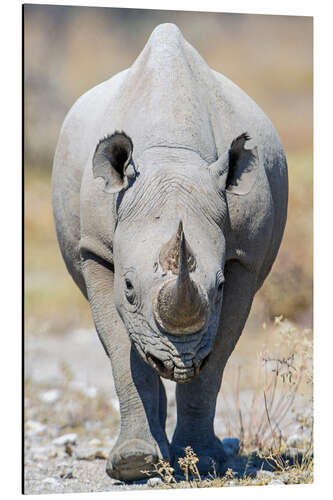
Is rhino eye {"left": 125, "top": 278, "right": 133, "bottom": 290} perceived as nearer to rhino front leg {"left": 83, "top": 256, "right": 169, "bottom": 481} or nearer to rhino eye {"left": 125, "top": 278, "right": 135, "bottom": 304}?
rhino eye {"left": 125, "top": 278, "right": 135, "bottom": 304}

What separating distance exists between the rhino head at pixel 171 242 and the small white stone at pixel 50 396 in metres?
3.52

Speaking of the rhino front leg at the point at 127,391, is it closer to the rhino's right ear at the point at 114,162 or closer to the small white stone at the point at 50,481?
the small white stone at the point at 50,481

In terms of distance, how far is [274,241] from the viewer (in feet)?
22.6

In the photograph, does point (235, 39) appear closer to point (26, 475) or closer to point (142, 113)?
point (142, 113)

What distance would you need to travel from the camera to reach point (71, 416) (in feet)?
28.2

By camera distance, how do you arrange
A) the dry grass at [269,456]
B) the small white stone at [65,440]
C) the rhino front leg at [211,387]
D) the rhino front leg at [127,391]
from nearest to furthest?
the rhino front leg at [127,391], the dry grass at [269,456], the rhino front leg at [211,387], the small white stone at [65,440]

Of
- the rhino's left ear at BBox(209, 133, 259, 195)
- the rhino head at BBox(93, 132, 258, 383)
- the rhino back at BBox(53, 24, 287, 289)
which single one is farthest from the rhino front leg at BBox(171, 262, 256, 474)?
the rhino's left ear at BBox(209, 133, 259, 195)

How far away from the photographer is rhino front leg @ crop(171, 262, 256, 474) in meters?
6.49

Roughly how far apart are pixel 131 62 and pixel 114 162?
7.86 ft

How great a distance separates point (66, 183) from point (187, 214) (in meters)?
1.50

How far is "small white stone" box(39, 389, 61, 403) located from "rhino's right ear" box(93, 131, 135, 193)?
3700 millimetres

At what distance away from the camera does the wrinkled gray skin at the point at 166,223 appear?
541cm

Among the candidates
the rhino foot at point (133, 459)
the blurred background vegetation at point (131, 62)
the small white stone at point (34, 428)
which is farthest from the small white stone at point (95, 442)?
the blurred background vegetation at point (131, 62)

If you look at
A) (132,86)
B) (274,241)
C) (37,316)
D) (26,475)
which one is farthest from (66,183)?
(37,316)
